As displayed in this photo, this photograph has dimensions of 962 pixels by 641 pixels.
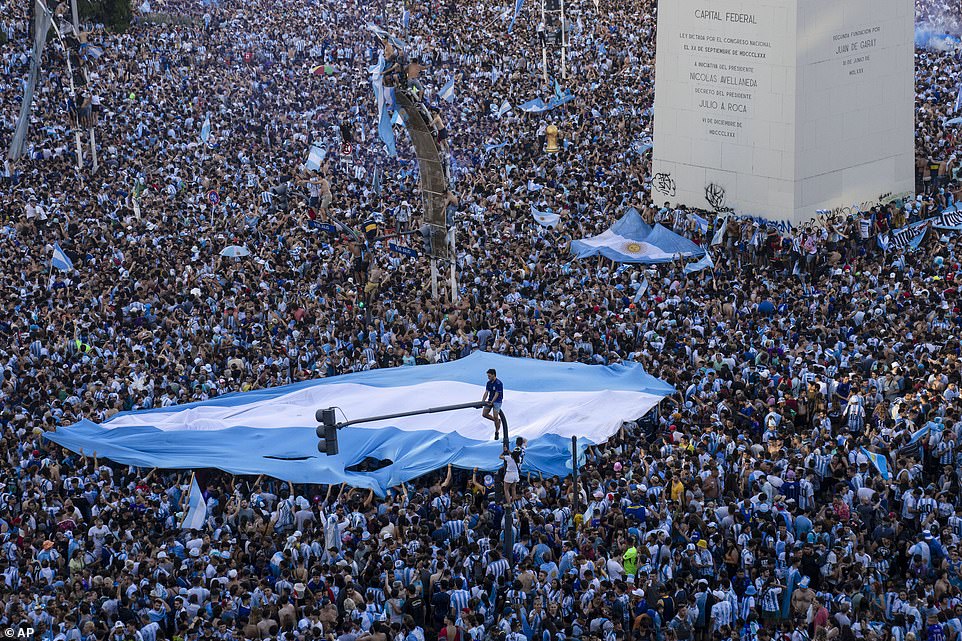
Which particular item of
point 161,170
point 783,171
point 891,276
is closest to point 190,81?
point 161,170

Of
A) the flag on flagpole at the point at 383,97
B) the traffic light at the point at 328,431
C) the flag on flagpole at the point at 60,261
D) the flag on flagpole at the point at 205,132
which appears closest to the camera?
the traffic light at the point at 328,431

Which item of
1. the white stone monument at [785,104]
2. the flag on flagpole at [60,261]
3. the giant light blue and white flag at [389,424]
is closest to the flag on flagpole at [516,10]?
the white stone monument at [785,104]

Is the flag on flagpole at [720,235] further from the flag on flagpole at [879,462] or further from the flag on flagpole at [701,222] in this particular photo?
the flag on flagpole at [879,462]

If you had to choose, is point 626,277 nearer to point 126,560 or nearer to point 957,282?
point 957,282

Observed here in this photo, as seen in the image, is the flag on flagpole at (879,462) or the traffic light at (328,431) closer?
the traffic light at (328,431)

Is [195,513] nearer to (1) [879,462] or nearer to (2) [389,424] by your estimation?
(2) [389,424]
